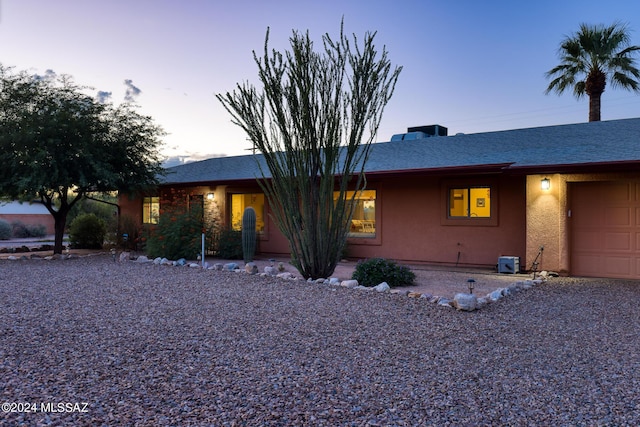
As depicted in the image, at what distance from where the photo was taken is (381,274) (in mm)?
8758

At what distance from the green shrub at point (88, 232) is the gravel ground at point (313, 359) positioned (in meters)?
11.1

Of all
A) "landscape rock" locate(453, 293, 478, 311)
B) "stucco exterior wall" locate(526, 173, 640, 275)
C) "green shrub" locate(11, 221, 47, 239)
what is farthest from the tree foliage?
"green shrub" locate(11, 221, 47, 239)

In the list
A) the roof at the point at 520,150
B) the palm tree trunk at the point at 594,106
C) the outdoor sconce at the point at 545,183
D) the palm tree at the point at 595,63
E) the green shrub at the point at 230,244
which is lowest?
the green shrub at the point at 230,244

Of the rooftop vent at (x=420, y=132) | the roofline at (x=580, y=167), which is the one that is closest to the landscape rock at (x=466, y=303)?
the roofline at (x=580, y=167)

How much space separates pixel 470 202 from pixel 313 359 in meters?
8.98

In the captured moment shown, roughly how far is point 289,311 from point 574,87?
62.6ft

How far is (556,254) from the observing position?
10508 mm

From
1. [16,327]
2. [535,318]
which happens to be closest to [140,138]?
[16,327]

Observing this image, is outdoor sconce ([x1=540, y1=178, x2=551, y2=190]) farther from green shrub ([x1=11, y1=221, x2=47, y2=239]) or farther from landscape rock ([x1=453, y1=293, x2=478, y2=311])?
green shrub ([x1=11, y1=221, x2=47, y2=239])

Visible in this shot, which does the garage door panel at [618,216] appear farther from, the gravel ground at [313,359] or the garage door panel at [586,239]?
the gravel ground at [313,359]

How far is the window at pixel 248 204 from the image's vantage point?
Answer: 16266 mm

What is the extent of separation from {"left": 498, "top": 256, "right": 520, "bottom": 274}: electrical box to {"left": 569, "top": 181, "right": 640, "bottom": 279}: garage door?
3.77 feet

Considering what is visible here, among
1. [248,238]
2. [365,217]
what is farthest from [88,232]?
[365,217]

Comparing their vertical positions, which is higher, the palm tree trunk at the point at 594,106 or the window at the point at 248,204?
the palm tree trunk at the point at 594,106
